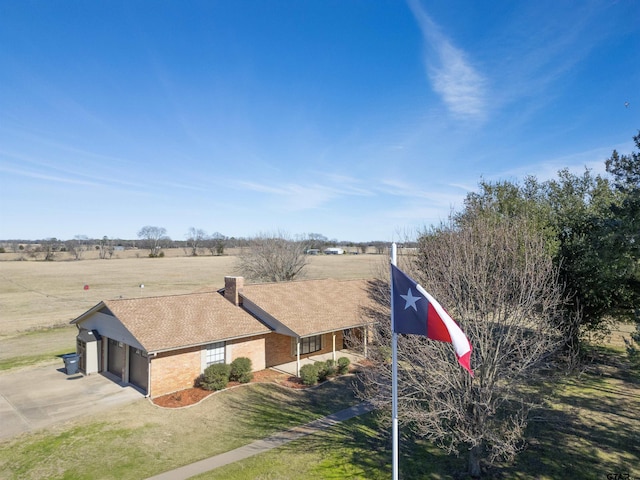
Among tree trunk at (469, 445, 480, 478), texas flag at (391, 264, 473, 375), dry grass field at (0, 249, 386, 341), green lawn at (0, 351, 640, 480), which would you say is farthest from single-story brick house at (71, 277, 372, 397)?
texas flag at (391, 264, 473, 375)

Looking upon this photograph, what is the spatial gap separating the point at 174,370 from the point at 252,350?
432cm

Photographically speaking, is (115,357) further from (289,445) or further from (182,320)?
(289,445)

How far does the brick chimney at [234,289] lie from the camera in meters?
23.2

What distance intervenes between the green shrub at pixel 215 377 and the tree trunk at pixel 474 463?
11304 millimetres

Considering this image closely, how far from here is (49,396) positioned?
57.4 feet

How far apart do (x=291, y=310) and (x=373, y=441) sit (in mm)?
10466

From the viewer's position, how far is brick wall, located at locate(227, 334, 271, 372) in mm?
20484

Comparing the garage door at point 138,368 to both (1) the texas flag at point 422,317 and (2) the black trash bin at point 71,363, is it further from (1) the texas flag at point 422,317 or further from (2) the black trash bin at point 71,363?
(1) the texas flag at point 422,317

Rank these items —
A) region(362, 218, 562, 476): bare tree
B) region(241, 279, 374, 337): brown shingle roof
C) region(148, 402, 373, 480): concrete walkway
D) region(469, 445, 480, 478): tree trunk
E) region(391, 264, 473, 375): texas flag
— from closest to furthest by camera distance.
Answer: region(391, 264, 473, 375): texas flag < region(362, 218, 562, 476): bare tree < region(148, 402, 373, 480): concrete walkway < region(469, 445, 480, 478): tree trunk < region(241, 279, 374, 337): brown shingle roof

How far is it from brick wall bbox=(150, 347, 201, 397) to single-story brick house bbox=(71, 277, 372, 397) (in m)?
0.04

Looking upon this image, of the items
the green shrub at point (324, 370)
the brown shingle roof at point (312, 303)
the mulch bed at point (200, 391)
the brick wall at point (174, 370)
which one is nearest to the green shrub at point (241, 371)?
the mulch bed at point (200, 391)

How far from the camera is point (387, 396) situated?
12805 mm

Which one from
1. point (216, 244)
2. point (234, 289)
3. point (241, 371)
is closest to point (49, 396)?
point (241, 371)

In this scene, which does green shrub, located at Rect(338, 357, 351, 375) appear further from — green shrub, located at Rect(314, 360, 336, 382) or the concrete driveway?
the concrete driveway
